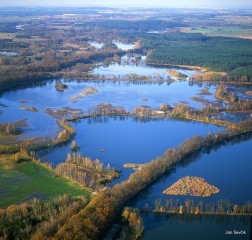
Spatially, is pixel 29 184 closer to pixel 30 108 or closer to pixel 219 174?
pixel 219 174

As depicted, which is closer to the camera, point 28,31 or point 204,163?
point 204,163

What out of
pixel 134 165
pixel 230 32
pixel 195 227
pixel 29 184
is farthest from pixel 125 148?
pixel 230 32

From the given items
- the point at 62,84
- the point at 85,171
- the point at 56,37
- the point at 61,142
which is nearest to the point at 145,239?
the point at 85,171

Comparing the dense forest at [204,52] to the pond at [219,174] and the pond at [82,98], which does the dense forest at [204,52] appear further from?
the pond at [219,174]

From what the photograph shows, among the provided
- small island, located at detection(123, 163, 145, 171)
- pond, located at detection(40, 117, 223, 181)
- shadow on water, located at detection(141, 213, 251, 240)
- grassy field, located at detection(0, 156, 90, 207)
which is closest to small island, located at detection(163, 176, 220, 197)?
shadow on water, located at detection(141, 213, 251, 240)

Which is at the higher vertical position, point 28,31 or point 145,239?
point 28,31

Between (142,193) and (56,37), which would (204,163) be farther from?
Result: (56,37)

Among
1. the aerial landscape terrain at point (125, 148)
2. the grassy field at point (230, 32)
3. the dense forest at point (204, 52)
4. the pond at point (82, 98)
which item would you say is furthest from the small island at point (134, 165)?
the grassy field at point (230, 32)
